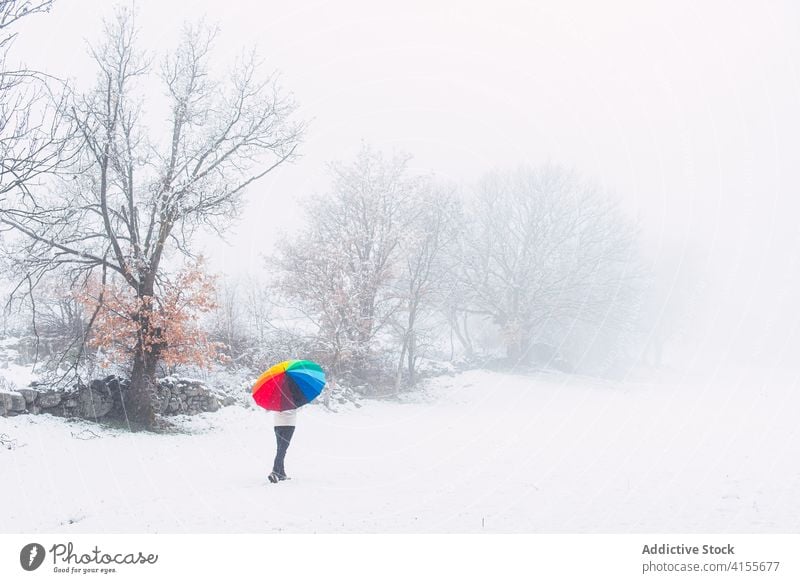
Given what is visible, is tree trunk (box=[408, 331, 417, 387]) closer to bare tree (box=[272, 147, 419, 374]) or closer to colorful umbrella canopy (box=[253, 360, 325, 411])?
bare tree (box=[272, 147, 419, 374])

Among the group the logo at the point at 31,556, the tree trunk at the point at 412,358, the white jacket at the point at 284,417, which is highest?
the white jacket at the point at 284,417

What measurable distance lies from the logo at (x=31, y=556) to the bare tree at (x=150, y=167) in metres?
9.92

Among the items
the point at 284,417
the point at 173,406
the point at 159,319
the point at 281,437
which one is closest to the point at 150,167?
the point at 159,319

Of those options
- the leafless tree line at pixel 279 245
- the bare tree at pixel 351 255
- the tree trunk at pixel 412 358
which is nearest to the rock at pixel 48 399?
the leafless tree line at pixel 279 245

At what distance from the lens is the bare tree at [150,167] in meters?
16.0

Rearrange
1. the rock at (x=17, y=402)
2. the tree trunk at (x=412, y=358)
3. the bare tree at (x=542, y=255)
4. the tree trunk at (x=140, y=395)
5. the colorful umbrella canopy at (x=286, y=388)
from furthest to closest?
1. the bare tree at (x=542, y=255)
2. the tree trunk at (x=412, y=358)
3. the tree trunk at (x=140, y=395)
4. the rock at (x=17, y=402)
5. the colorful umbrella canopy at (x=286, y=388)

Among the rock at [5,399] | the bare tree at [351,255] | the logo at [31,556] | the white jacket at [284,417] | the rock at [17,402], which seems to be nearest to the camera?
the logo at [31,556]

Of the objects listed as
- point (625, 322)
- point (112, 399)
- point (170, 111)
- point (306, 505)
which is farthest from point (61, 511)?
point (625, 322)

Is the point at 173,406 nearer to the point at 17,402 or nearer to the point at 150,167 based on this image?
the point at 17,402

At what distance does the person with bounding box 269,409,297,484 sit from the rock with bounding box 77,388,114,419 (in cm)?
848

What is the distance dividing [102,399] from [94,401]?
0.24 meters

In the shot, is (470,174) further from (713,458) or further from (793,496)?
(793,496)

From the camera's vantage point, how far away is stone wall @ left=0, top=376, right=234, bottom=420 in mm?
14078

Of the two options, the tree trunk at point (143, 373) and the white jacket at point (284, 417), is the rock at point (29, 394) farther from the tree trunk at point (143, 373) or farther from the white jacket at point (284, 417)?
the white jacket at point (284, 417)
